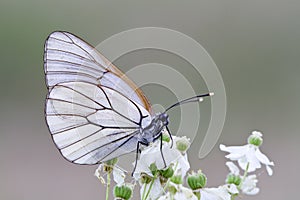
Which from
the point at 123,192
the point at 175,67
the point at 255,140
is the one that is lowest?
the point at 123,192

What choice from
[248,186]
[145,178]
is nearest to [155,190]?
[145,178]

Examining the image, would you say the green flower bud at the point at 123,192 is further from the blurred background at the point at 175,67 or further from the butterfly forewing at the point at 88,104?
the blurred background at the point at 175,67

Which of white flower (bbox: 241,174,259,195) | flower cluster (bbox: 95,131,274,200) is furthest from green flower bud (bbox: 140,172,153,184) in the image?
white flower (bbox: 241,174,259,195)

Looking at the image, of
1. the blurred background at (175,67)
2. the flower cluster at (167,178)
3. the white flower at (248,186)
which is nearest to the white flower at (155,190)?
the flower cluster at (167,178)

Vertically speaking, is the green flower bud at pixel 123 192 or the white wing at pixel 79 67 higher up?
the white wing at pixel 79 67

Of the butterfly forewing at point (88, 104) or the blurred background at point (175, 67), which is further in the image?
the blurred background at point (175, 67)

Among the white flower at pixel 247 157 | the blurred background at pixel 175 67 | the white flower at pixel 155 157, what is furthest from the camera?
the blurred background at pixel 175 67

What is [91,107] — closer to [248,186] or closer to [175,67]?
[248,186]

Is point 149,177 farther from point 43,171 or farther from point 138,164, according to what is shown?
point 43,171
